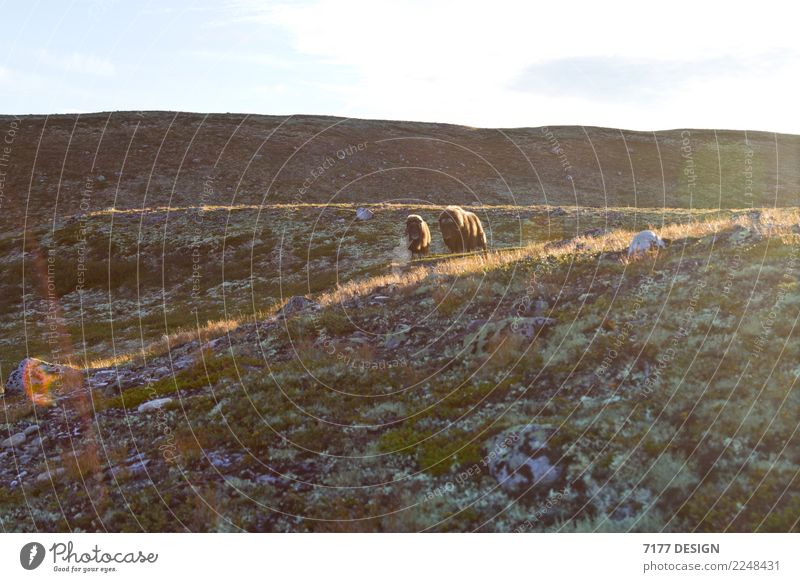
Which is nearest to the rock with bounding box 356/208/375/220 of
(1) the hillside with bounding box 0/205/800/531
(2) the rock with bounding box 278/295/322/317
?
(2) the rock with bounding box 278/295/322/317

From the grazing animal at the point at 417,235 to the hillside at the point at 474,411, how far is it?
17.1 metres

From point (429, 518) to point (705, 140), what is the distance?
128m

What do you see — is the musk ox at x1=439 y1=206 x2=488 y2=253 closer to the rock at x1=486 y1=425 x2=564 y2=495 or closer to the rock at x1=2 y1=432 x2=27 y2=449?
the rock at x1=2 y1=432 x2=27 y2=449

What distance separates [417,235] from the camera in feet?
119

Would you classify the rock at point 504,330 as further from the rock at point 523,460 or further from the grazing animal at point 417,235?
the grazing animal at point 417,235

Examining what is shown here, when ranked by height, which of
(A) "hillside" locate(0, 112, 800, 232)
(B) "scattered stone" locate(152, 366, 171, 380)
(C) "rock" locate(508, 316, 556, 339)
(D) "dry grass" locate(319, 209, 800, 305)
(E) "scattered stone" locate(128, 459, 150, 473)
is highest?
(A) "hillside" locate(0, 112, 800, 232)

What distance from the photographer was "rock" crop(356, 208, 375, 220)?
5012 centimetres

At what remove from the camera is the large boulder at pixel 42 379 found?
15477mm

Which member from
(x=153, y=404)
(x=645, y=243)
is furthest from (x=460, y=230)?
(x=153, y=404)

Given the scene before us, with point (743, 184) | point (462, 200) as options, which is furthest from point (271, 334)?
point (743, 184)

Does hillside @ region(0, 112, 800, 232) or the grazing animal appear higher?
hillside @ region(0, 112, 800, 232)

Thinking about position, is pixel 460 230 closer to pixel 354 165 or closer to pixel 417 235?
pixel 417 235

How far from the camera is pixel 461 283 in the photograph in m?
16.7

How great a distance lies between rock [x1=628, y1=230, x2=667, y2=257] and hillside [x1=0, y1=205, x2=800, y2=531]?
44 centimetres
